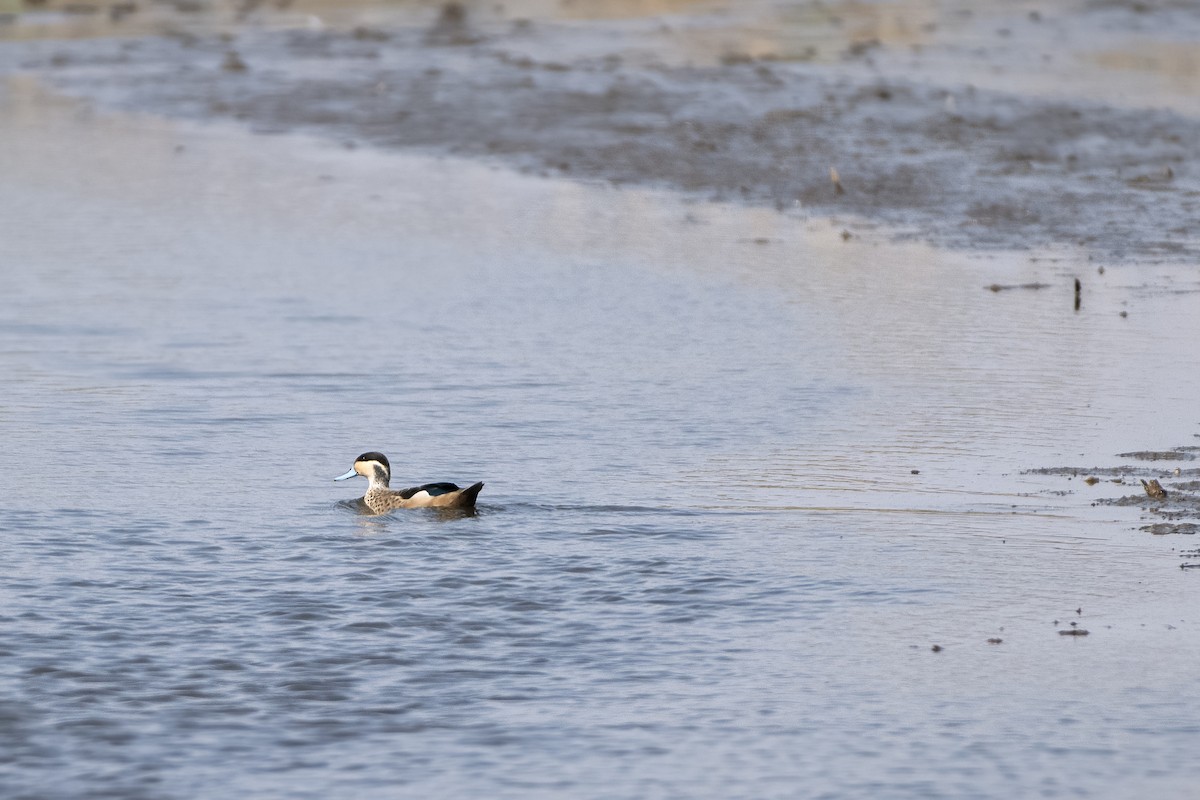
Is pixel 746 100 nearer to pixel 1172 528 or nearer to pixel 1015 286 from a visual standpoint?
pixel 1015 286

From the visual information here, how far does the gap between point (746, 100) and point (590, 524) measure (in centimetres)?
1883

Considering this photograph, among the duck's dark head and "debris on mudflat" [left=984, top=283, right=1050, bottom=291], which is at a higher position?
"debris on mudflat" [left=984, top=283, right=1050, bottom=291]

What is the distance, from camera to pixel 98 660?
350 inches

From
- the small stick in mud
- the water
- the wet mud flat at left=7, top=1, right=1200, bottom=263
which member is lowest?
the water

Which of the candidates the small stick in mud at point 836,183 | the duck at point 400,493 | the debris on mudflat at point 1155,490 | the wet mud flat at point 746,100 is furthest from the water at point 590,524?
the wet mud flat at point 746,100

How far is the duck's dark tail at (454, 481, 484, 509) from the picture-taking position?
11039 mm

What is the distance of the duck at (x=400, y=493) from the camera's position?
1120cm

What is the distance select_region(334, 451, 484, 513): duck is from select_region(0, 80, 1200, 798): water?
0.13 m

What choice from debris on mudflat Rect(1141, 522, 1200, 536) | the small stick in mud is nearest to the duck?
debris on mudflat Rect(1141, 522, 1200, 536)

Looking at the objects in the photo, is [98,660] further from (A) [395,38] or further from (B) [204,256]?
(A) [395,38]

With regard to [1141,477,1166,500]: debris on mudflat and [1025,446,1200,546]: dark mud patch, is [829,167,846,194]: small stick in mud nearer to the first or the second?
[1025,446,1200,546]: dark mud patch

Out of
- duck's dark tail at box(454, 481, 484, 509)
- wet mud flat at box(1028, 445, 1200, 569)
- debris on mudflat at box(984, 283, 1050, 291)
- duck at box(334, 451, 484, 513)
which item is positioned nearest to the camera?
wet mud flat at box(1028, 445, 1200, 569)

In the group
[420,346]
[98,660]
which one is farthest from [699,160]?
[98,660]

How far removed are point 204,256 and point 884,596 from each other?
11.7m
